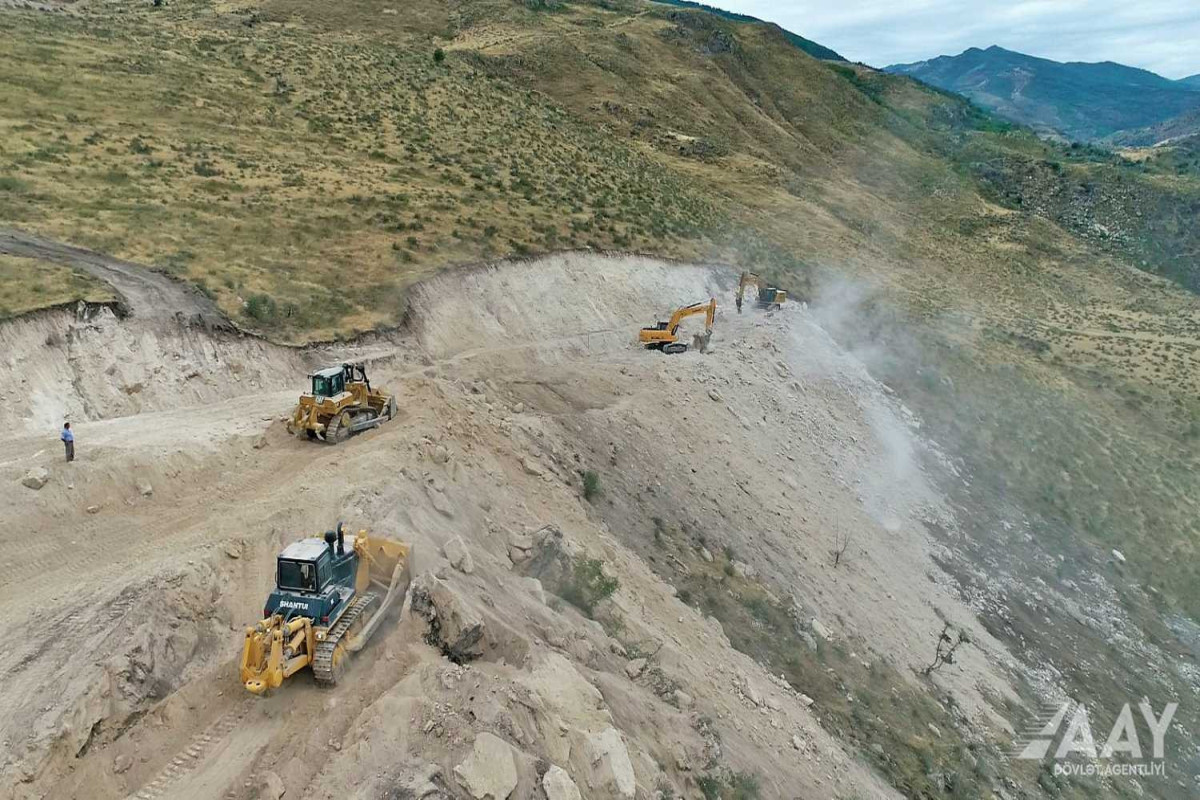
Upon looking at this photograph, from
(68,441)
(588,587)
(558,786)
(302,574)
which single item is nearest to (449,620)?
(302,574)

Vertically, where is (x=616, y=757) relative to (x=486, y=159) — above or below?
below

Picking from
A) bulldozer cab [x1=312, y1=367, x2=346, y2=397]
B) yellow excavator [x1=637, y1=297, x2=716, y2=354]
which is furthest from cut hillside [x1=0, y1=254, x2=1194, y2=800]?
bulldozer cab [x1=312, y1=367, x2=346, y2=397]

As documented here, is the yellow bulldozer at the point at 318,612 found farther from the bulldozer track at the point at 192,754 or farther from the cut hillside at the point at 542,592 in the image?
the bulldozer track at the point at 192,754

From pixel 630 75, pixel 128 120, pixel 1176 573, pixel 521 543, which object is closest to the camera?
pixel 521 543

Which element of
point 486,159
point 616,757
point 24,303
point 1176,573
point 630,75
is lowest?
point 1176,573

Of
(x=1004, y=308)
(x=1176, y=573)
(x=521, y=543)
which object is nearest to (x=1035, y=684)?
(x=1176, y=573)

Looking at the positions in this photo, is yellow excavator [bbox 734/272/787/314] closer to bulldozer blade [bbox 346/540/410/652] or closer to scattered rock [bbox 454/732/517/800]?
bulldozer blade [bbox 346/540/410/652]

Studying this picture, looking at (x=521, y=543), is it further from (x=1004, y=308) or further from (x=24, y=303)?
(x=1004, y=308)
